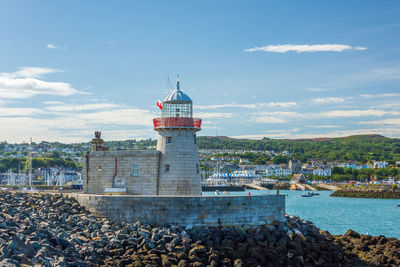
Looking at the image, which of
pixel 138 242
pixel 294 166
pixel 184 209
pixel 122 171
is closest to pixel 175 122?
pixel 122 171

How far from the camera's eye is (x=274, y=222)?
17766mm

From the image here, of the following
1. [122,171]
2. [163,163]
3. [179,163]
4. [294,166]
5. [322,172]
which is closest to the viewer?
[179,163]

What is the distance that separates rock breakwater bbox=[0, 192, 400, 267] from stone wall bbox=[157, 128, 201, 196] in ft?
10.6

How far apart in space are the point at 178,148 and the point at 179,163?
0.56 metres

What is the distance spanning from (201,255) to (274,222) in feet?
11.8

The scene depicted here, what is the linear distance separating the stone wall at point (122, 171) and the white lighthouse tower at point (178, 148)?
0.35 metres

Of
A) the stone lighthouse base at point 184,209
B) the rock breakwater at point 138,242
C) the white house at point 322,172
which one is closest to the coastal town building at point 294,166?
the white house at point 322,172

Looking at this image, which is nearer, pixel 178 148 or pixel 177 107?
pixel 178 148

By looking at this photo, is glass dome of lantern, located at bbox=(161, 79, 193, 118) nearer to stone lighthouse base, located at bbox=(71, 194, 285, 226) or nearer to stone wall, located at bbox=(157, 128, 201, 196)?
stone wall, located at bbox=(157, 128, 201, 196)

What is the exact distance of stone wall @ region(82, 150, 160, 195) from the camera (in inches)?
779

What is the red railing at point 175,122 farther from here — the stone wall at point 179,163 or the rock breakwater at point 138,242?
the rock breakwater at point 138,242

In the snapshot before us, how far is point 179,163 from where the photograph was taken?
19.7 metres

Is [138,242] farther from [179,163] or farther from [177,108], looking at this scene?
[177,108]

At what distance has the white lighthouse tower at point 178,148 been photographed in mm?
19609
